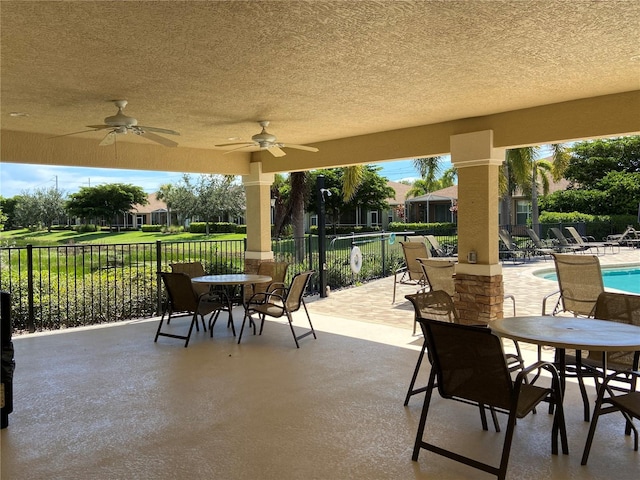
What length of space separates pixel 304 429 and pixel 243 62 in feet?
8.78

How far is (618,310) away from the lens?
374cm

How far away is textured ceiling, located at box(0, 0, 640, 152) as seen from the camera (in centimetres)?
278

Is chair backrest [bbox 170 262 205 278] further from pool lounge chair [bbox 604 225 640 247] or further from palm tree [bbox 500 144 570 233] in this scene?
pool lounge chair [bbox 604 225 640 247]

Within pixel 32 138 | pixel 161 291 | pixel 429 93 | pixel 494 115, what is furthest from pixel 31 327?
pixel 494 115

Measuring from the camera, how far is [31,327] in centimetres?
651

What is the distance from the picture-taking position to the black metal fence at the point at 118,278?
685 centimetres

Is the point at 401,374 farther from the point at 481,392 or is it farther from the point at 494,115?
the point at 494,115

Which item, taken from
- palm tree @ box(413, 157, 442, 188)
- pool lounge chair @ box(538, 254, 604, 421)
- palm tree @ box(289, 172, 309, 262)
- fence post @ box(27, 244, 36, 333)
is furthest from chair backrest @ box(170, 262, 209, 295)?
palm tree @ box(413, 157, 442, 188)

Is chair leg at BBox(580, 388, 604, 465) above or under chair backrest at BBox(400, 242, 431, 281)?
under

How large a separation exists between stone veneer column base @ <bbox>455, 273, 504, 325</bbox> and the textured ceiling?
6.32ft

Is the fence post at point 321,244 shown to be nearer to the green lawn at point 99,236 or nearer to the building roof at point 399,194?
the green lawn at point 99,236

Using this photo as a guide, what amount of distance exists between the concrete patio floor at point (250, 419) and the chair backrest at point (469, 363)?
1.55 ft

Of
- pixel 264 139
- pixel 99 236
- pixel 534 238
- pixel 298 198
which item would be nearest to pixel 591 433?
pixel 264 139

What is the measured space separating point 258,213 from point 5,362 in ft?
17.7
